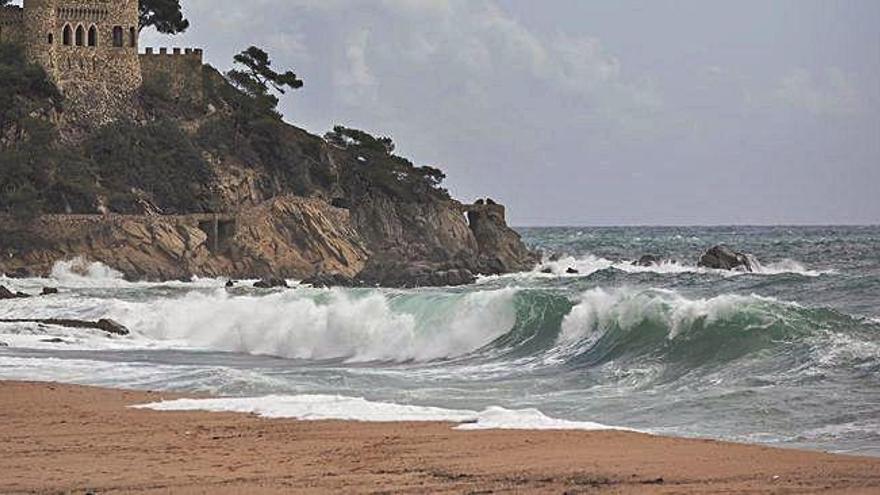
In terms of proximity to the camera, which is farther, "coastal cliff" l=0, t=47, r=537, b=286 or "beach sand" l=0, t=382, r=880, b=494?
"coastal cliff" l=0, t=47, r=537, b=286

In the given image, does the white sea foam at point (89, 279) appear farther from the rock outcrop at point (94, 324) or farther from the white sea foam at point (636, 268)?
the rock outcrop at point (94, 324)

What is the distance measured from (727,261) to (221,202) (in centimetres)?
2109

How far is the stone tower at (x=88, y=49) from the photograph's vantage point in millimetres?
71875

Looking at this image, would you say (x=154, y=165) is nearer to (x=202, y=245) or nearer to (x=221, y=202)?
(x=221, y=202)

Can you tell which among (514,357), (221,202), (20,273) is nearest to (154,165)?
(221,202)

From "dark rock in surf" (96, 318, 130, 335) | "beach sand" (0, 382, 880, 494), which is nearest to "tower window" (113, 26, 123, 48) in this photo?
"dark rock in surf" (96, 318, 130, 335)

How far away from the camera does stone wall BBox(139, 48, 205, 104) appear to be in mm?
76375

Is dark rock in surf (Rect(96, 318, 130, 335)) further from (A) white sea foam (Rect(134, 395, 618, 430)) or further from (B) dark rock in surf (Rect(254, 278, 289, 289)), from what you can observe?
(B) dark rock in surf (Rect(254, 278, 289, 289))

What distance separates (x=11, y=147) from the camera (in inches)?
2667

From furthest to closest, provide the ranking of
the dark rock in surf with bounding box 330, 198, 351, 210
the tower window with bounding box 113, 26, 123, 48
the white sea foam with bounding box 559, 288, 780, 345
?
the dark rock in surf with bounding box 330, 198, 351, 210 < the tower window with bounding box 113, 26, 123, 48 < the white sea foam with bounding box 559, 288, 780, 345

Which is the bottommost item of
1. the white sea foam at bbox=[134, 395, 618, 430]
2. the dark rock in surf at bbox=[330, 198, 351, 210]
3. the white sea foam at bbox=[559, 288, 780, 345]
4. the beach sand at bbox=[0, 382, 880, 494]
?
the beach sand at bbox=[0, 382, 880, 494]

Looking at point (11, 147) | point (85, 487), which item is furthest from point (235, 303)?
point (11, 147)

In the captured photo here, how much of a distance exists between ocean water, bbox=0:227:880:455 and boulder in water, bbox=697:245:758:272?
81.0 ft

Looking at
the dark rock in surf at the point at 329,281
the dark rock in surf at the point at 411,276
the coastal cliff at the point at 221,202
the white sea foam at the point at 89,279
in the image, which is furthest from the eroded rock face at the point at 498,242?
the white sea foam at the point at 89,279
